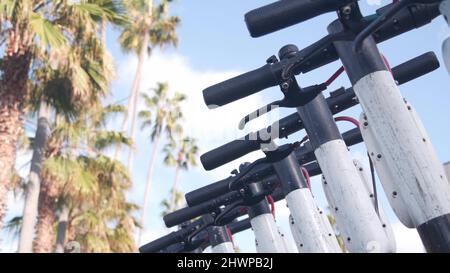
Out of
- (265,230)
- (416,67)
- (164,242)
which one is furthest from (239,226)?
(416,67)

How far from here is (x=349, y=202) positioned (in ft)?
8.57

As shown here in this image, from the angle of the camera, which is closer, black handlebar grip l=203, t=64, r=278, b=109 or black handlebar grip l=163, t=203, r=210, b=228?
black handlebar grip l=203, t=64, r=278, b=109

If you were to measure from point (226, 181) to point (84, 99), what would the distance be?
22.4 feet

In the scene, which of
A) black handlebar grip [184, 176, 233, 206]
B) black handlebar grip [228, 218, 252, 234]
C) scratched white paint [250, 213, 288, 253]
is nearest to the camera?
scratched white paint [250, 213, 288, 253]

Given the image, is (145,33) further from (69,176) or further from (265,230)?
(265,230)

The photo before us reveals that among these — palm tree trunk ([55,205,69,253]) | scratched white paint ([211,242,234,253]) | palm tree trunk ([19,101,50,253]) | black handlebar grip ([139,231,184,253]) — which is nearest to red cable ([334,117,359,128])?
scratched white paint ([211,242,234,253])

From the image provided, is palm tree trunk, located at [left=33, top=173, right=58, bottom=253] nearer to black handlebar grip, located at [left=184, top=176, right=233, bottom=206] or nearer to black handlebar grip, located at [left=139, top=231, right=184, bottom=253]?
black handlebar grip, located at [left=139, top=231, right=184, bottom=253]

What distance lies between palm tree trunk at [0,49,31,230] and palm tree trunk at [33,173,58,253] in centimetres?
280

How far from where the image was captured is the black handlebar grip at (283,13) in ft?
7.97

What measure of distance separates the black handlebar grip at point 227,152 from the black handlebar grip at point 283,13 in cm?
159

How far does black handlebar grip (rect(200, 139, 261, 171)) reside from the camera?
13.3 feet

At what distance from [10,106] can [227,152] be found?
21.7ft

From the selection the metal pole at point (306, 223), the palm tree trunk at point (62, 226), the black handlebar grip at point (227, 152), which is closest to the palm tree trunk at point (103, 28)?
the palm tree trunk at point (62, 226)
